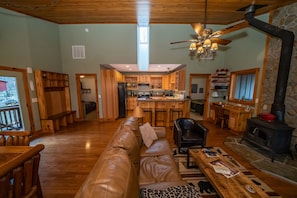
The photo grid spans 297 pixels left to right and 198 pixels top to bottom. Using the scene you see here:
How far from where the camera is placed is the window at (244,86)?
161 inches

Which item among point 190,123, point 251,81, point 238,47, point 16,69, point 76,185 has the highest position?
point 238,47

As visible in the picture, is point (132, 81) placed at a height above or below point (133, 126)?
above

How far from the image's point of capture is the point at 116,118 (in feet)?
19.5

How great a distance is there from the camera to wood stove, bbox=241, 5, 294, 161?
8.79 ft

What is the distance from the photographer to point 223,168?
1762 millimetres

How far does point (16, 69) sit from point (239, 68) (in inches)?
Result: 281

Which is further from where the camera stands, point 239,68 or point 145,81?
point 145,81

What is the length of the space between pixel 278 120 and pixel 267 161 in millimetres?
1048

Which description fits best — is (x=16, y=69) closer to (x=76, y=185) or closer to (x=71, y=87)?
(x=71, y=87)

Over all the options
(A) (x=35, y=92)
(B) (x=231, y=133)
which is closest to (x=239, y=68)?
(B) (x=231, y=133)

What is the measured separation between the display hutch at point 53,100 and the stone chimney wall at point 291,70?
677 centimetres

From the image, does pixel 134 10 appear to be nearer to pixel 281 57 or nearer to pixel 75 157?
pixel 281 57

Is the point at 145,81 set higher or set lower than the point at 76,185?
higher

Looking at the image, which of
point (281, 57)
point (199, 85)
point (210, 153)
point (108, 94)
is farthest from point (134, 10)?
point (199, 85)
